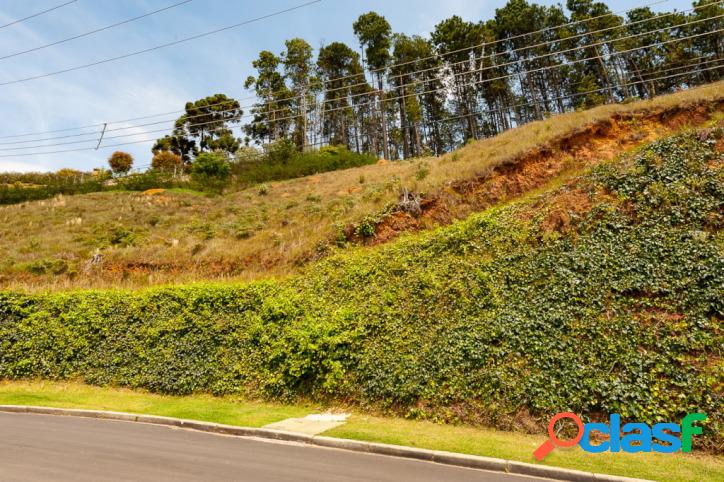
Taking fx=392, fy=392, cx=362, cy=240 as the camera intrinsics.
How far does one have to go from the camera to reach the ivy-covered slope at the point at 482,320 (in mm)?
7961

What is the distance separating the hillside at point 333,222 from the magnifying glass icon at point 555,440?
9.46 metres

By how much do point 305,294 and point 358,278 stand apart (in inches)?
74.7

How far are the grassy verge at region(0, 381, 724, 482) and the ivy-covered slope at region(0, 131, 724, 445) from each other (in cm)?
44

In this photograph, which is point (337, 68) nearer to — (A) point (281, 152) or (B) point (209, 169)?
(A) point (281, 152)

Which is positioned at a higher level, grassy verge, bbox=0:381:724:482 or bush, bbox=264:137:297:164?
bush, bbox=264:137:297:164

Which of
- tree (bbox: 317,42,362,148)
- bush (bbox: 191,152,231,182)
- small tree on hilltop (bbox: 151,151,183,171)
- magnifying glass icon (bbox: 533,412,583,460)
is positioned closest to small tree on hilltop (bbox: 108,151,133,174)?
small tree on hilltop (bbox: 151,151,183,171)

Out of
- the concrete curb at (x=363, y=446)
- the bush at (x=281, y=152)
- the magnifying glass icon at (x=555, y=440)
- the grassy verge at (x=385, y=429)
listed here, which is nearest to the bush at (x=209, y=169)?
the bush at (x=281, y=152)

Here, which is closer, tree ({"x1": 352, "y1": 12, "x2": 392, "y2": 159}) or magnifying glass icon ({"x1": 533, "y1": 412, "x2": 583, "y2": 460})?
magnifying glass icon ({"x1": 533, "y1": 412, "x2": 583, "y2": 460})

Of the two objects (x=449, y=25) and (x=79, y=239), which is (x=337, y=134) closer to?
(x=449, y=25)

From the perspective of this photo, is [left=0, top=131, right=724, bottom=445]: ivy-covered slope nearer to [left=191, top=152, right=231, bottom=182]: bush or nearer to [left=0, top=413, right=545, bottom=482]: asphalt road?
[left=0, top=413, right=545, bottom=482]: asphalt road

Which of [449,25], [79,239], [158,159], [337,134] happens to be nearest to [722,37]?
[449,25]

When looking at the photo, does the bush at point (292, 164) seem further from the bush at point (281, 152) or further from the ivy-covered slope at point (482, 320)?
the ivy-covered slope at point (482, 320)

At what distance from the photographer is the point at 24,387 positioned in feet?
44.0

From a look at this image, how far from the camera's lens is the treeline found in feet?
140
